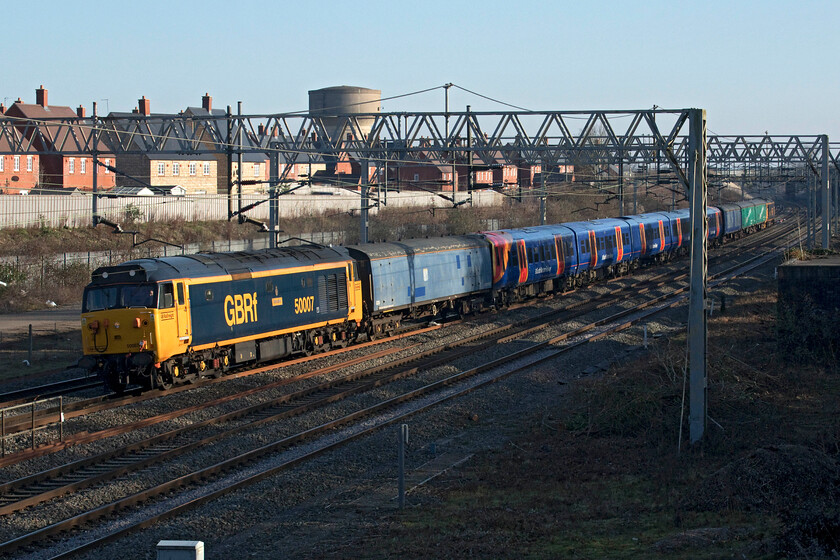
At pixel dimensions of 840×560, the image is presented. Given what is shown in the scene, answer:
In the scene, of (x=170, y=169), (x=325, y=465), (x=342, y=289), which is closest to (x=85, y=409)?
(x=325, y=465)

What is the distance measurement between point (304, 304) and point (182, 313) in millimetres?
4664

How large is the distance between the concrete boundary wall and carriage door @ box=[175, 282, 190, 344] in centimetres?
2106

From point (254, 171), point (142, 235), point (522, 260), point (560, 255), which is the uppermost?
point (254, 171)

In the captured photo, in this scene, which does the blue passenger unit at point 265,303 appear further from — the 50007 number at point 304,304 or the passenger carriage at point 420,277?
the passenger carriage at point 420,277

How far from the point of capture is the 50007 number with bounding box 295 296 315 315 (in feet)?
79.9

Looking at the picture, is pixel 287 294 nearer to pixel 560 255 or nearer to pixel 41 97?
pixel 560 255

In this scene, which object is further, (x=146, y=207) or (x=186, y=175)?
(x=186, y=175)

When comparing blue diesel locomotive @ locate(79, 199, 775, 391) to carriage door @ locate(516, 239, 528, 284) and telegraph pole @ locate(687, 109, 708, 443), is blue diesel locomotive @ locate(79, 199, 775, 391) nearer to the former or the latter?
carriage door @ locate(516, 239, 528, 284)

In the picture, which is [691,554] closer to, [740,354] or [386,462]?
[386,462]

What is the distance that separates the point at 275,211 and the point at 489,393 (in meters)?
11.6

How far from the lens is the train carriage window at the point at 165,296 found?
20.0 m

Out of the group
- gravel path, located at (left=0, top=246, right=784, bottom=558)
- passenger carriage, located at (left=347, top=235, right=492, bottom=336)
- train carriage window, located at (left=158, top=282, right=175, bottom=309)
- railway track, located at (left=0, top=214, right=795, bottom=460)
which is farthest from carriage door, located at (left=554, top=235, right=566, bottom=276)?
train carriage window, located at (left=158, top=282, right=175, bottom=309)

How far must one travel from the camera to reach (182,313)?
2055 centimetres

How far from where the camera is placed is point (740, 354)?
23781 mm
